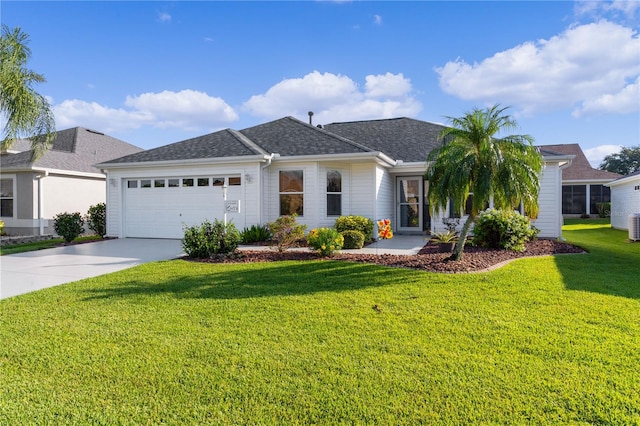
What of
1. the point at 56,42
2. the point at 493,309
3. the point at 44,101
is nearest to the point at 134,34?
the point at 56,42

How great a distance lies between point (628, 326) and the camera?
4.37 m

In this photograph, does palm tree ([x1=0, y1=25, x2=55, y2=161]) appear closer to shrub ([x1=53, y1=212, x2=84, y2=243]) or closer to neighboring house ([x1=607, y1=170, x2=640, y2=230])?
shrub ([x1=53, y1=212, x2=84, y2=243])

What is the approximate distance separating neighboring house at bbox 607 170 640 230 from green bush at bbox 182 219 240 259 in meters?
18.1

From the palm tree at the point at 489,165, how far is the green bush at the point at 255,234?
21.9 feet

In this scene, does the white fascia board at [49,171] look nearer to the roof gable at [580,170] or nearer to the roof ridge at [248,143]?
the roof ridge at [248,143]

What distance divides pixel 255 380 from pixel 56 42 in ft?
50.2

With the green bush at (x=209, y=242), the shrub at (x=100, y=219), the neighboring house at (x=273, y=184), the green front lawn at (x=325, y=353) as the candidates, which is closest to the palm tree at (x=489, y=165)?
the green front lawn at (x=325, y=353)

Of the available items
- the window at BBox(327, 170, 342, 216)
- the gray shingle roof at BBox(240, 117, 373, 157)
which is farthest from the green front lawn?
the gray shingle roof at BBox(240, 117, 373, 157)

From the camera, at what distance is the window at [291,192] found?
508 inches

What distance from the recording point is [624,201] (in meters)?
18.5

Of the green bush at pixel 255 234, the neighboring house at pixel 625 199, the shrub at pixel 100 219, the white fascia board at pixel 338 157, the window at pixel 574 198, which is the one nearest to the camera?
the white fascia board at pixel 338 157

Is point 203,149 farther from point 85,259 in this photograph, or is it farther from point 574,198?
point 574,198

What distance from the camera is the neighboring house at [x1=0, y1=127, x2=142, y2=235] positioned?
1585cm

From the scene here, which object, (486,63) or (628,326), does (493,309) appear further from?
(486,63)
